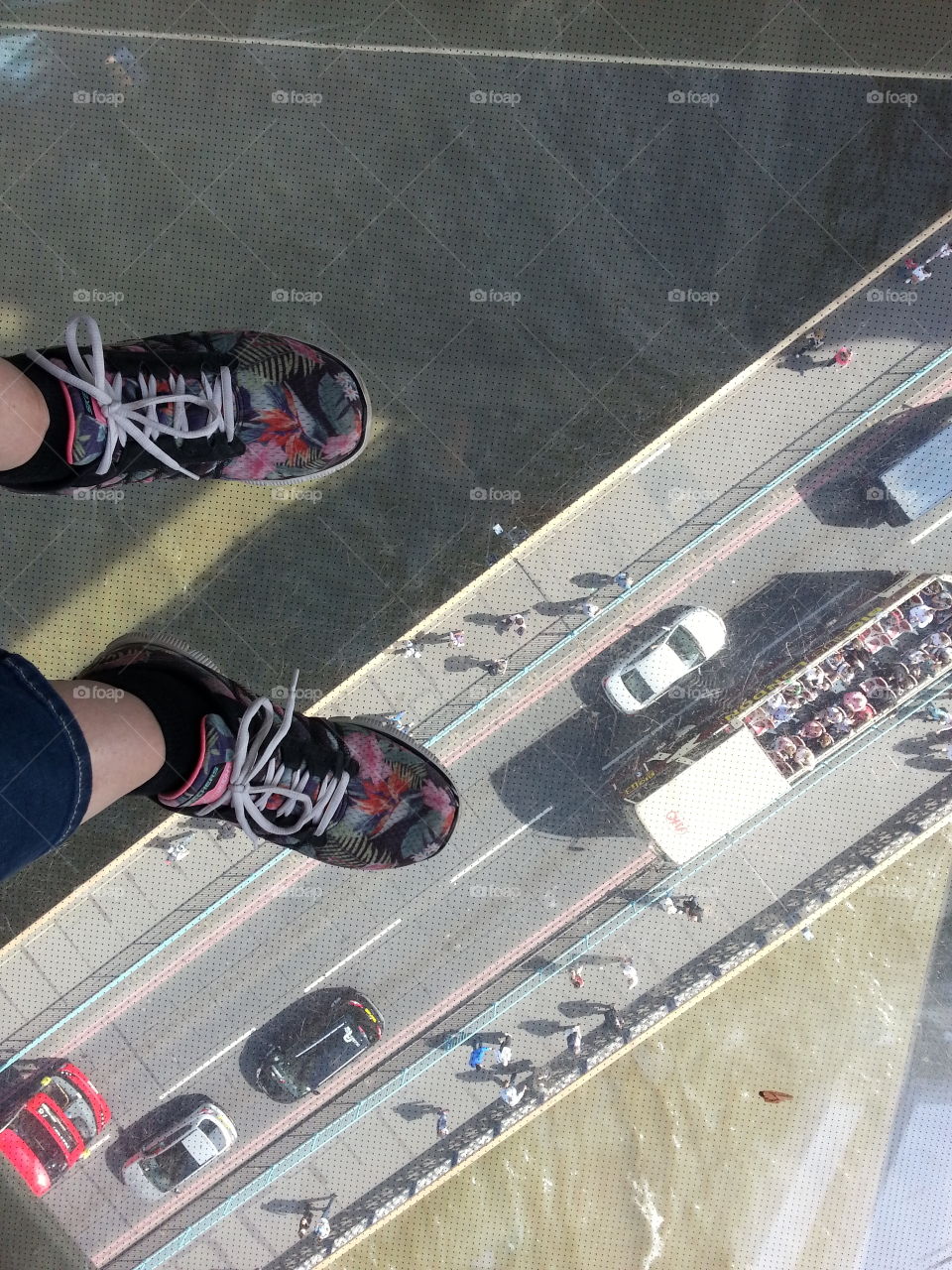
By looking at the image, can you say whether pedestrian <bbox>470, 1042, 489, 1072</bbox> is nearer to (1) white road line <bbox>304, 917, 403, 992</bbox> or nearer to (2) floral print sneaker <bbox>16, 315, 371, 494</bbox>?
(1) white road line <bbox>304, 917, 403, 992</bbox>

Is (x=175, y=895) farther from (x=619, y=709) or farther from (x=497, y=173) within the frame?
(x=497, y=173)

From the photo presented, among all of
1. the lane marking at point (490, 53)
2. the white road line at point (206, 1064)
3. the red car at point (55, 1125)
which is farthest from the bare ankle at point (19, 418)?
the red car at point (55, 1125)

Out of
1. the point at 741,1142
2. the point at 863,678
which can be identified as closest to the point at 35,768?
the point at 863,678

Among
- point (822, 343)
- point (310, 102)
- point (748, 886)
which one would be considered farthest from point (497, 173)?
point (748, 886)

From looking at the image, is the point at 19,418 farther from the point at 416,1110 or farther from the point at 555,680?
the point at 416,1110

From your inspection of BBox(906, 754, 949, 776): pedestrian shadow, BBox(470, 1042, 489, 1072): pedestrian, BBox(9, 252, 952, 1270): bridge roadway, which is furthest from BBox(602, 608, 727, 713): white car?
BBox(470, 1042, 489, 1072): pedestrian

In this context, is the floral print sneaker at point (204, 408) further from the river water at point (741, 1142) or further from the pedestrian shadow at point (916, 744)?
the river water at point (741, 1142)
